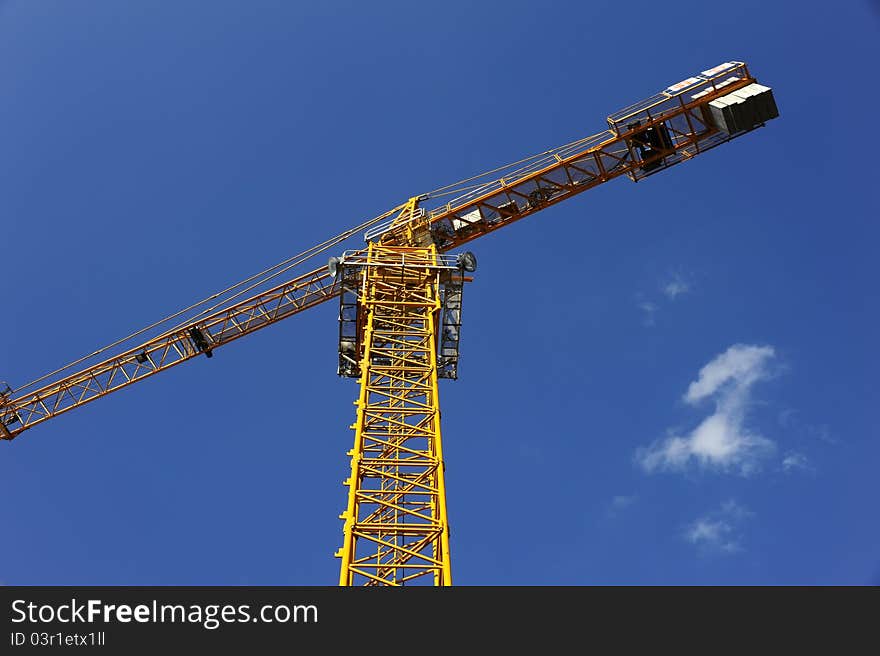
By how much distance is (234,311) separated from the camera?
37.4 m

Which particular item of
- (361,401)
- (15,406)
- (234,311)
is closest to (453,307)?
(361,401)

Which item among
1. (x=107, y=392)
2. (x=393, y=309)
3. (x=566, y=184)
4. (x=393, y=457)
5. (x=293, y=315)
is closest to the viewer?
A: (x=393, y=457)

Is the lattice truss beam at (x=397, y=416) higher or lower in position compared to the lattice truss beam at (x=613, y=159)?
lower

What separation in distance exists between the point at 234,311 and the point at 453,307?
11185 millimetres

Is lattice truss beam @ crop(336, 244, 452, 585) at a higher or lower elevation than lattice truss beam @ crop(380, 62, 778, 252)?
lower

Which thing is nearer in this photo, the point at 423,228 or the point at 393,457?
the point at 393,457

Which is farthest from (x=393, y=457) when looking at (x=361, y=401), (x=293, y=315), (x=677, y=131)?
(x=677, y=131)

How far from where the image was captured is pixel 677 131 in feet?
107

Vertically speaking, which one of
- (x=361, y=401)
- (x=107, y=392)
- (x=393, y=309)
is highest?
(x=107, y=392)
